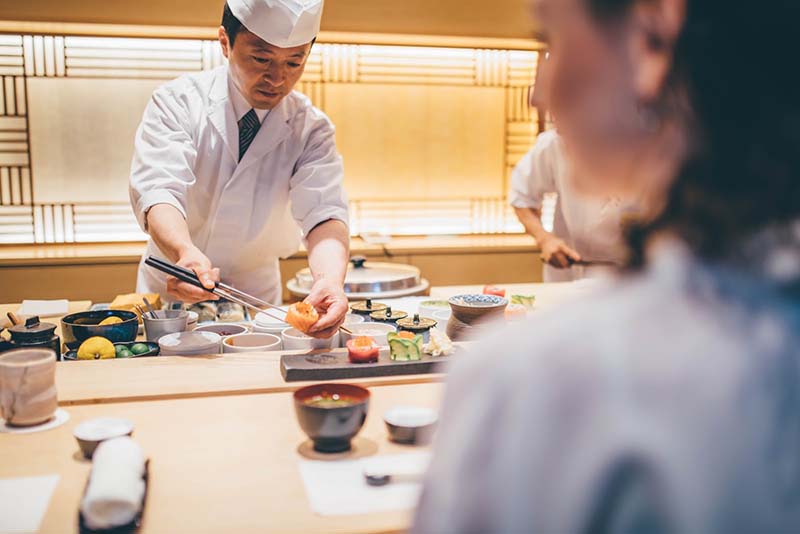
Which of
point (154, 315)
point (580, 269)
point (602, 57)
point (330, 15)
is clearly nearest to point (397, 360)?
point (154, 315)

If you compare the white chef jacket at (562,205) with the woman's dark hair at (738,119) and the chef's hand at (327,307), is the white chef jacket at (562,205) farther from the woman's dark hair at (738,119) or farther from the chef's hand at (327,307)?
the woman's dark hair at (738,119)

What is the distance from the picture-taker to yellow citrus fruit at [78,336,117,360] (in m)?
2.00

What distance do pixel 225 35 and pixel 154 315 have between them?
3.59 feet

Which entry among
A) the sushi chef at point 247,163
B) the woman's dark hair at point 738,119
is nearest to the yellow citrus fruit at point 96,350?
the sushi chef at point 247,163

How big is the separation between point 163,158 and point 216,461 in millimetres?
1556

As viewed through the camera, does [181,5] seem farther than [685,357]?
Yes

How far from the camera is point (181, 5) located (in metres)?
4.38

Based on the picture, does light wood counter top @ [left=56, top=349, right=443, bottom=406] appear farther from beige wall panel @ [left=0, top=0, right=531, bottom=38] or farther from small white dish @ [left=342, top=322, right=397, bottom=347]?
beige wall panel @ [left=0, top=0, right=531, bottom=38]

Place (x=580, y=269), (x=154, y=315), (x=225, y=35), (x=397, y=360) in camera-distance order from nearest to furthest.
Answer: (x=397, y=360) → (x=154, y=315) → (x=225, y=35) → (x=580, y=269)

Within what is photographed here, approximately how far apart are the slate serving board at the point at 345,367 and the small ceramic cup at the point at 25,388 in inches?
22.2

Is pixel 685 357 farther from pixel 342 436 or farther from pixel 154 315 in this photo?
pixel 154 315

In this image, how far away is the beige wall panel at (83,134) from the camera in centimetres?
467

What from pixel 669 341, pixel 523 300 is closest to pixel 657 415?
pixel 669 341

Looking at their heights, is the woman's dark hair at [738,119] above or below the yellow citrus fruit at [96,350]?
above
